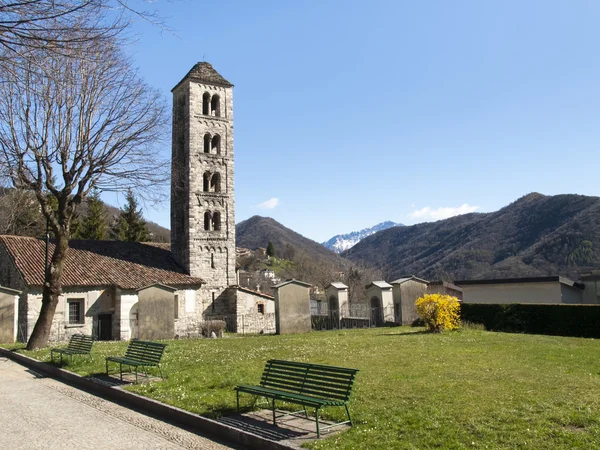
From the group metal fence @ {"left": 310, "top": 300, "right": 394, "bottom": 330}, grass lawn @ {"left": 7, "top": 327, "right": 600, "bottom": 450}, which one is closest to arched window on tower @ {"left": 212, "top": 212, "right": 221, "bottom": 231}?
metal fence @ {"left": 310, "top": 300, "right": 394, "bottom": 330}

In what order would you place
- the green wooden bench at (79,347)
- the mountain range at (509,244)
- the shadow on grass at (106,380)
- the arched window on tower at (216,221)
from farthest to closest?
the mountain range at (509,244) → the arched window on tower at (216,221) → the green wooden bench at (79,347) → the shadow on grass at (106,380)

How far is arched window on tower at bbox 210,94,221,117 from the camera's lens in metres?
37.4

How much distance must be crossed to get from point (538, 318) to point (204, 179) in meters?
24.0

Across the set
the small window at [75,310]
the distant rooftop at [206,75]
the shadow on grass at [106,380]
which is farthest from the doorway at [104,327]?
the distant rooftop at [206,75]

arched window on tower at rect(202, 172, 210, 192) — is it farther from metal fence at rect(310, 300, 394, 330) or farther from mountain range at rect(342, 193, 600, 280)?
mountain range at rect(342, 193, 600, 280)

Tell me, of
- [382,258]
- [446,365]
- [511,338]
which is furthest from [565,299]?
[382,258]

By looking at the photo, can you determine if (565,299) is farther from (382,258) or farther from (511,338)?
(382,258)

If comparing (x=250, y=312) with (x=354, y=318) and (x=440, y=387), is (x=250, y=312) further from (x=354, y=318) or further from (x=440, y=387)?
(x=440, y=387)

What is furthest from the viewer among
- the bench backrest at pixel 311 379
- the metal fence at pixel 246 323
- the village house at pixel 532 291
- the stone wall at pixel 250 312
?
the stone wall at pixel 250 312

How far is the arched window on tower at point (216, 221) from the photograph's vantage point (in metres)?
36.3

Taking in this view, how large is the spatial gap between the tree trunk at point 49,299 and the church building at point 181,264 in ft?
17.6

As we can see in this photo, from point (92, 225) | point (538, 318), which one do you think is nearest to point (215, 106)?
point (92, 225)

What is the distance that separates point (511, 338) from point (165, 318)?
1589 cm

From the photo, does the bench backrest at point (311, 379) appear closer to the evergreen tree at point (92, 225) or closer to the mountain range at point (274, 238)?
the evergreen tree at point (92, 225)
